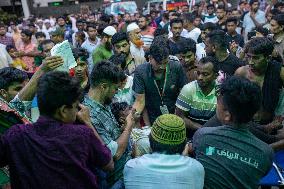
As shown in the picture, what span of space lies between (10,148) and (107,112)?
3.07 feet

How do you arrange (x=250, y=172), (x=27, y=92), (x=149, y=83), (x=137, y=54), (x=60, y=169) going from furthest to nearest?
1. (x=137, y=54)
2. (x=149, y=83)
3. (x=27, y=92)
4. (x=250, y=172)
5. (x=60, y=169)

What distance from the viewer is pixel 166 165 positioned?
2.16m

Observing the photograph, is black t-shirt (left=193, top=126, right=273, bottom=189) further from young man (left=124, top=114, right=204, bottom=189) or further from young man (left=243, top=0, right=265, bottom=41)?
young man (left=243, top=0, right=265, bottom=41)

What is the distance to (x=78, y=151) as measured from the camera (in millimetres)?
2107

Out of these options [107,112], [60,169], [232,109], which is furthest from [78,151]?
[232,109]

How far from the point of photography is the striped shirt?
3.78 meters

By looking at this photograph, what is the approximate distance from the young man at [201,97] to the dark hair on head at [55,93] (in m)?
1.82

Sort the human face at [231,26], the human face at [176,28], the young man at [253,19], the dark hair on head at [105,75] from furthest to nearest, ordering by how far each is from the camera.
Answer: the young man at [253,19] < the human face at [231,26] < the human face at [176,28] < the dark hair on head at [105,75]

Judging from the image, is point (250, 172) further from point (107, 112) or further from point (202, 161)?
point (107, 112)

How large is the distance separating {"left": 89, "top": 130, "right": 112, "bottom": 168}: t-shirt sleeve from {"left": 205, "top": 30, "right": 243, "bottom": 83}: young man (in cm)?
255

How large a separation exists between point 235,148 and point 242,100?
30 centimetres

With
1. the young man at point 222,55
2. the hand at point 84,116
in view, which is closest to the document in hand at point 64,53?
the hand at point 84,116

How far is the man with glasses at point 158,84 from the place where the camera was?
4324mm

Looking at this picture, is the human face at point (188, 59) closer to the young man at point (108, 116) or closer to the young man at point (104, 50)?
the young man at point (104, 50)
